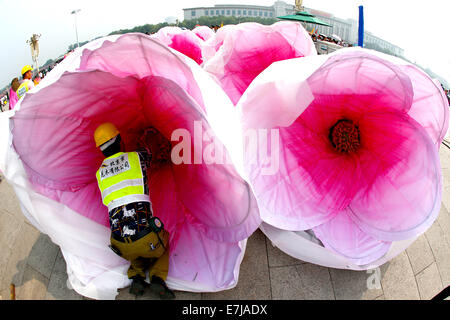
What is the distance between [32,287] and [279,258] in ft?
5.72

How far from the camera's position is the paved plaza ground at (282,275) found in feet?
5.71

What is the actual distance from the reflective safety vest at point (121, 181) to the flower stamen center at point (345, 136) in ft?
4.51

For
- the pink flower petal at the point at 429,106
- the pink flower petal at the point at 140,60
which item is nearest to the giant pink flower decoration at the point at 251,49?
the pink flower petal at the point at 140,60

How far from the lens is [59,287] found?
5.95 ft

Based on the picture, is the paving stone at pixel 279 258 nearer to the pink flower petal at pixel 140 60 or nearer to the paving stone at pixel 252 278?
the paving stone at pixel 252 278

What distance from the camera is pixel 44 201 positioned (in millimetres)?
1608

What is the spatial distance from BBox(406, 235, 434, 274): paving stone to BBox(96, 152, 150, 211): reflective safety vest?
6.34 ft

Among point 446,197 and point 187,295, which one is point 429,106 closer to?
point 446,197

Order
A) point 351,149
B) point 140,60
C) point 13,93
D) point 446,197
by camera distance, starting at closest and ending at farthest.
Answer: point 140,60, point 351,149, point 446,197, point 13,93

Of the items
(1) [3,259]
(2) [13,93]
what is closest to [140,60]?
(1) [3,259]

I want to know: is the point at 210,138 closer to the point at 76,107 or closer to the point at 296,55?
the point at 76,107

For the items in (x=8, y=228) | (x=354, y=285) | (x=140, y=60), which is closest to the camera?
(x=140, y=60)

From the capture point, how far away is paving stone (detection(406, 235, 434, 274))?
6.24 feet
